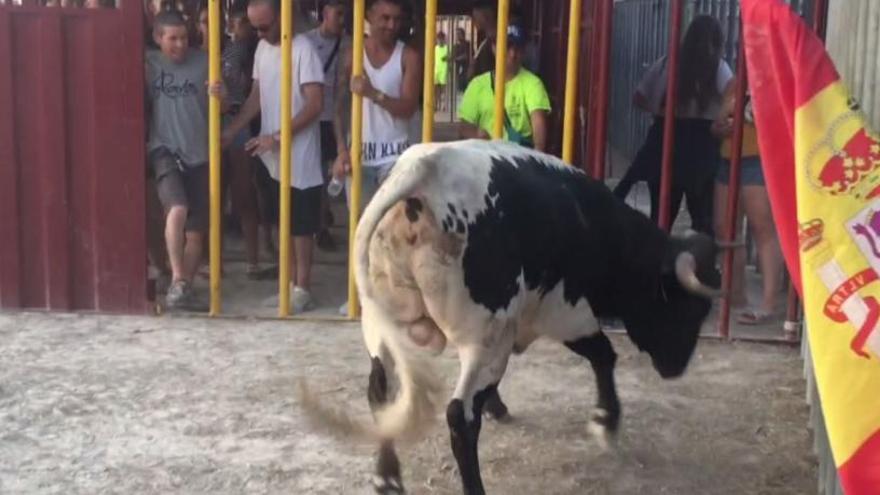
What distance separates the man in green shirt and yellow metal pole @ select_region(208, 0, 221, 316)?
135 centimetres

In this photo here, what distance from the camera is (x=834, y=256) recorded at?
2.81 m

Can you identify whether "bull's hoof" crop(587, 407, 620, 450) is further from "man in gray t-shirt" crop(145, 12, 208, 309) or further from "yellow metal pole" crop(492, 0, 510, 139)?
"man in gray t-shirt" crop(145, 12, 208, 309)

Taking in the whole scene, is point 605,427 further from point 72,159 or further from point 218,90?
point 72,159

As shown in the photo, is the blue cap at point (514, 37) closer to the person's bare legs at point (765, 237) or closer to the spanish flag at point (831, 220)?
the person's bare legs at point (765, 237)

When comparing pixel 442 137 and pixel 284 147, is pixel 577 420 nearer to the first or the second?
pixel 284 147

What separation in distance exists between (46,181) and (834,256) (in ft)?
15.1

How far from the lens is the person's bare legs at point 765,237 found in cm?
640

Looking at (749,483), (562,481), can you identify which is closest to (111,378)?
(562,481)

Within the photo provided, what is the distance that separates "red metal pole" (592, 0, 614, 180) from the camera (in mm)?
6008

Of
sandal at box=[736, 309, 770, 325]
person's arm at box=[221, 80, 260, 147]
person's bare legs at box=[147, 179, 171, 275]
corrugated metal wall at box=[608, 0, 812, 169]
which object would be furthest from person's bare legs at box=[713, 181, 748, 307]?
corrugated metal wall at box=[608, 0, 812, 169]

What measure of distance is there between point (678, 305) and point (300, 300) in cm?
256

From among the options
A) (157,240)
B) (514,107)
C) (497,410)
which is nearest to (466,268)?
(497,410)

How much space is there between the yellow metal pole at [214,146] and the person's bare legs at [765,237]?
9.10 ft

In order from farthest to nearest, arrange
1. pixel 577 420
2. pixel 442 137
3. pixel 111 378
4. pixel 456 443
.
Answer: pixel 442 137, pixel 111 378, pixel 577 420, pixel 456 443
